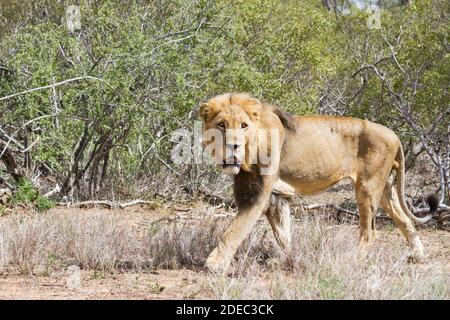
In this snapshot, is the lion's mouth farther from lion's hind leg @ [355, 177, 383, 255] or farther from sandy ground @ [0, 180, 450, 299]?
lion's hind leg @ [355, 177, 383, 255]

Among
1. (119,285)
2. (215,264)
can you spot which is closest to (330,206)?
(215,264)

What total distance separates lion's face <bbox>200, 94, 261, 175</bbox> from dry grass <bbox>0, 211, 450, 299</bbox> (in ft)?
2.30

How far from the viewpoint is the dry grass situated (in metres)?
5.11

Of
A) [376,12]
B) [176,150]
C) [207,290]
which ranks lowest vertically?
[207,290]

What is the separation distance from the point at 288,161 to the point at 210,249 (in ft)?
3.02

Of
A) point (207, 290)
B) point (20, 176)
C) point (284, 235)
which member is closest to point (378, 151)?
point (284, 235)

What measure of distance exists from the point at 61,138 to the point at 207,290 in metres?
3.87

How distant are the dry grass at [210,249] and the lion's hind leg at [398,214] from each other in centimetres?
16

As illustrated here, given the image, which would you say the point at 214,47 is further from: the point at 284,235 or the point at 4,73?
the point at 284,235

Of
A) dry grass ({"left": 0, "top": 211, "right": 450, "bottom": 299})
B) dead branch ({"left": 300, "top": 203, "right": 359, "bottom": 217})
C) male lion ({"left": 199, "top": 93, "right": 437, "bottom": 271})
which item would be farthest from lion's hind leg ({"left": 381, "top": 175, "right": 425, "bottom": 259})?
dead branch ({"left": 300, "top": 203, "right": 359, "bottom": 217})

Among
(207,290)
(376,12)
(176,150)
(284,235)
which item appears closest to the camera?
(207,290)

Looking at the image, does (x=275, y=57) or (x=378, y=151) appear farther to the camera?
(x=275, y=57)

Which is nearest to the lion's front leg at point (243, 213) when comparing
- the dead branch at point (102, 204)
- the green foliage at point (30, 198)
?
the green foliage at point (30, 198)

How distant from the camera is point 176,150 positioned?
1025cm
